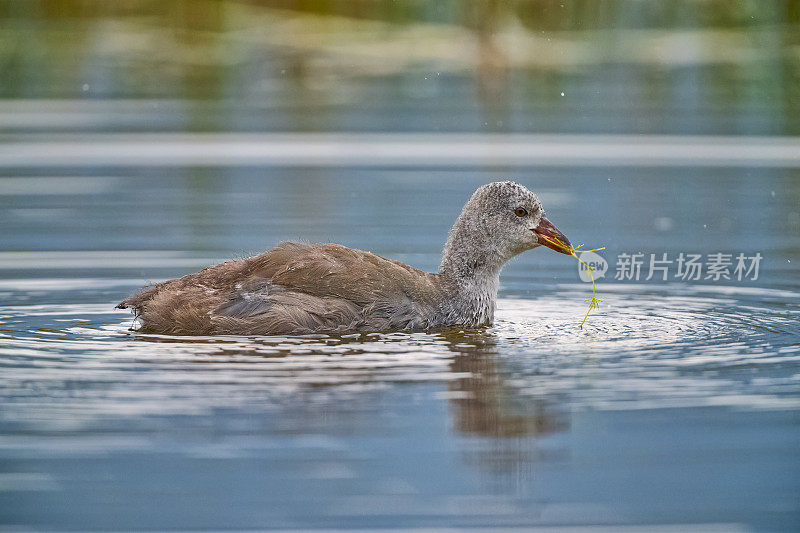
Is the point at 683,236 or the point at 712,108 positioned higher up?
the point at 712,108

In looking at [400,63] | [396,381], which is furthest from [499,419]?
[400,63]

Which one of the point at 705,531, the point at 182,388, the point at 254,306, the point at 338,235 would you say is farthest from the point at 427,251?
the point at 705,531

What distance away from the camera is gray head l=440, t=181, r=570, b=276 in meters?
9.52

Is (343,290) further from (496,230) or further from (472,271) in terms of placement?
(496,230)

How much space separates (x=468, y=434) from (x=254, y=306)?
7.98 feet

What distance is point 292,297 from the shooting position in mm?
8781

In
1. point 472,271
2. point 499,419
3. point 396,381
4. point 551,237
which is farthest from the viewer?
point 472,271

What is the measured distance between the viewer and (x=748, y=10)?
29766mm

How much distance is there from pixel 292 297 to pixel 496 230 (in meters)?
1.56

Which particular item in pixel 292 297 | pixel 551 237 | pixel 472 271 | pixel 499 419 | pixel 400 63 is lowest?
pixel 499 419

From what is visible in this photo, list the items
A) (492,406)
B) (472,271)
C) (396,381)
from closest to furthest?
1. (492,406)
2. (396,381)
3. (472,271)

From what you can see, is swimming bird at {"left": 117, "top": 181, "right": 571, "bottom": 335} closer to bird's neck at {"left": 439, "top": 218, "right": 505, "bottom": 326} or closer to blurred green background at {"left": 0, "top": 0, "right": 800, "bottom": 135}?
bird's neck at {"left": 439, "top": 218, "right": 505, "bottom": 326}

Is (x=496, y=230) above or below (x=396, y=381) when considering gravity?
above

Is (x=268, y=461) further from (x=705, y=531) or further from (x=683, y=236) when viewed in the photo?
(x=683, y=236)
